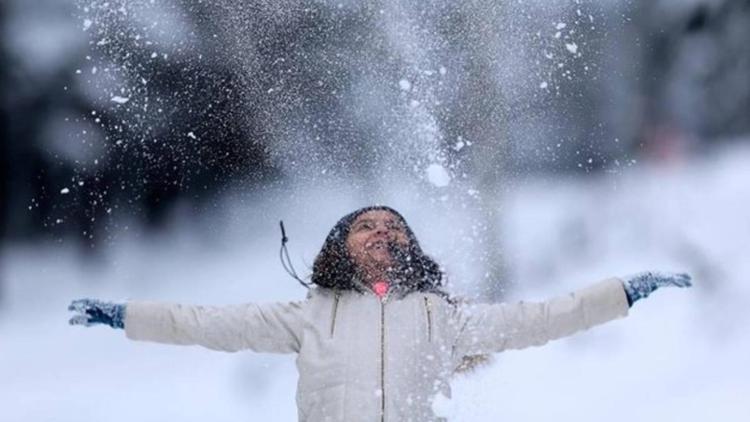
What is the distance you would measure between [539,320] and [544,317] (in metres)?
0.02

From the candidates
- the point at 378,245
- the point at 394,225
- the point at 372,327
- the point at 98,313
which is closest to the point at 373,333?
the point at 372,327

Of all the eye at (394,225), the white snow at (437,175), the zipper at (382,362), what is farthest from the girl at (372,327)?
the white snow at (437,175)

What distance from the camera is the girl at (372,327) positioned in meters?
3.03

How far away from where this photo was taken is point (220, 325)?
3.18 metres

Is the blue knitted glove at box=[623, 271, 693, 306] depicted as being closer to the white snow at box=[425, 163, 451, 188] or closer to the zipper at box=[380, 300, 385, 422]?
the zipper at box=[380, 300, 385, 422]

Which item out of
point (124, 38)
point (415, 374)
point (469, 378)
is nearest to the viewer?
point (415, 374)

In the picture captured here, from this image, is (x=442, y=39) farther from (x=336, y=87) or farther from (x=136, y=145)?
(x=136, y=145)

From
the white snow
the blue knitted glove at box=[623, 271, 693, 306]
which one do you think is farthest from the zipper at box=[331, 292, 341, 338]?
the white snow

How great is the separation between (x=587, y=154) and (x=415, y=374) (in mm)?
3096

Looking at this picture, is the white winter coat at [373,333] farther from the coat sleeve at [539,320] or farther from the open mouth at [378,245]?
the open mouth at [378,245]

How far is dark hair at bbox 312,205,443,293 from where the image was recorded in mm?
3309

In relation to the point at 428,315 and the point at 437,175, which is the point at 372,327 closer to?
the point at 428,315

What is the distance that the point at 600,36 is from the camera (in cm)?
570

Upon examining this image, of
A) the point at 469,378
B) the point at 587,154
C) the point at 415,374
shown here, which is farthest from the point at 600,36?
the point at 415,374
